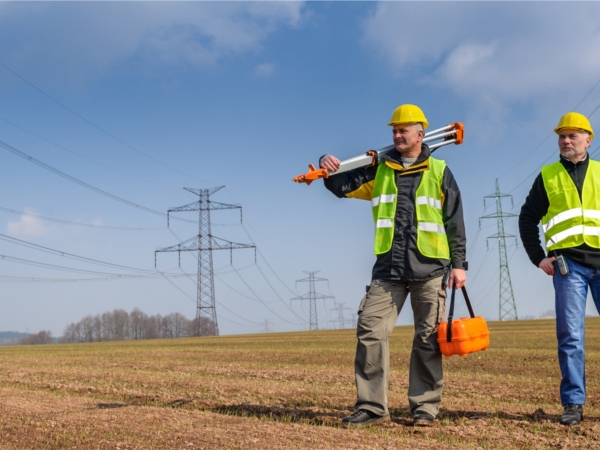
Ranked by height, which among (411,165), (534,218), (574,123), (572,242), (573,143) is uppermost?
Answer: (574,123)

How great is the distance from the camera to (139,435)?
16.4ft

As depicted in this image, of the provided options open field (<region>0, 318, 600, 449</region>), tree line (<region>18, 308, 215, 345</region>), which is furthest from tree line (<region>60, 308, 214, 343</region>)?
open field (<region>0, 318, 600, 449</region>)

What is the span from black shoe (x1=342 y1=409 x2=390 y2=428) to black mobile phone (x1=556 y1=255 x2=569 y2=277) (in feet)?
5.92

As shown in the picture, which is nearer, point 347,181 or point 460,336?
point 460,336

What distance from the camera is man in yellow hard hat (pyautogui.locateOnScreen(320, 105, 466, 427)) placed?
5422 millimetres

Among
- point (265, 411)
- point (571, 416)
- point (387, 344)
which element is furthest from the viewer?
point (265, 411)

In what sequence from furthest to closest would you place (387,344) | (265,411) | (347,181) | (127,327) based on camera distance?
1. (127,327)
2. (265,411)
3. (347,181)
4. (387,344)

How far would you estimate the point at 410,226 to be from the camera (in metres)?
5.47

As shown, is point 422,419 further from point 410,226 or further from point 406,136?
point 406,136

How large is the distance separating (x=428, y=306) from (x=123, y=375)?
6.25 m

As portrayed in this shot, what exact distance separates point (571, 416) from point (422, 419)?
1.13 metres

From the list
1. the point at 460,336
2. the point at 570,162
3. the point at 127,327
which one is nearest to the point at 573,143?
the point at 570,162

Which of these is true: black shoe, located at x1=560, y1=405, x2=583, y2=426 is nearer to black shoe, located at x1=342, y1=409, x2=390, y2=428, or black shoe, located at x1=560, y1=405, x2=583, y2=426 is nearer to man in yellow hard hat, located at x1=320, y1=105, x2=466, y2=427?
man in yellow hard hat, located at x1=320, y1=105, x2=466, y2=427

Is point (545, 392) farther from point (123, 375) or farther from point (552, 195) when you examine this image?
point (123, 375)
